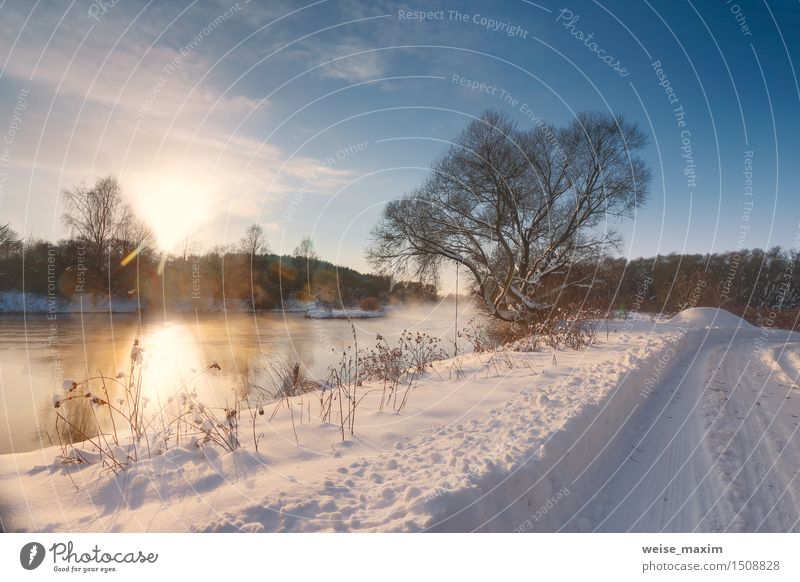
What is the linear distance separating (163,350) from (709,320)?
21.7 m

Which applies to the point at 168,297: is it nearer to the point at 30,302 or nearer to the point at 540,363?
the point at 30,302

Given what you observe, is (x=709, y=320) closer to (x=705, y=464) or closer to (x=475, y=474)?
(x=705, y=464)

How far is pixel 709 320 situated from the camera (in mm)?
17453

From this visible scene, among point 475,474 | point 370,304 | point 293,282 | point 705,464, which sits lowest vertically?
point 705,464

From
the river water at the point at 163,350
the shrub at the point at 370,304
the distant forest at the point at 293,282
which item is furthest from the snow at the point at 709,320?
the shrub at the point at 370,304

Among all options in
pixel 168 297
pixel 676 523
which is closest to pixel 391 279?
pixel 676 523

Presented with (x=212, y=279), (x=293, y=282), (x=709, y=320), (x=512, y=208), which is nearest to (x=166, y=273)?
(x=212, y=279)

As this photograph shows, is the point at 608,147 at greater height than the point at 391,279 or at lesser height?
greater

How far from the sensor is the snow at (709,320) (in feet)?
53.1
